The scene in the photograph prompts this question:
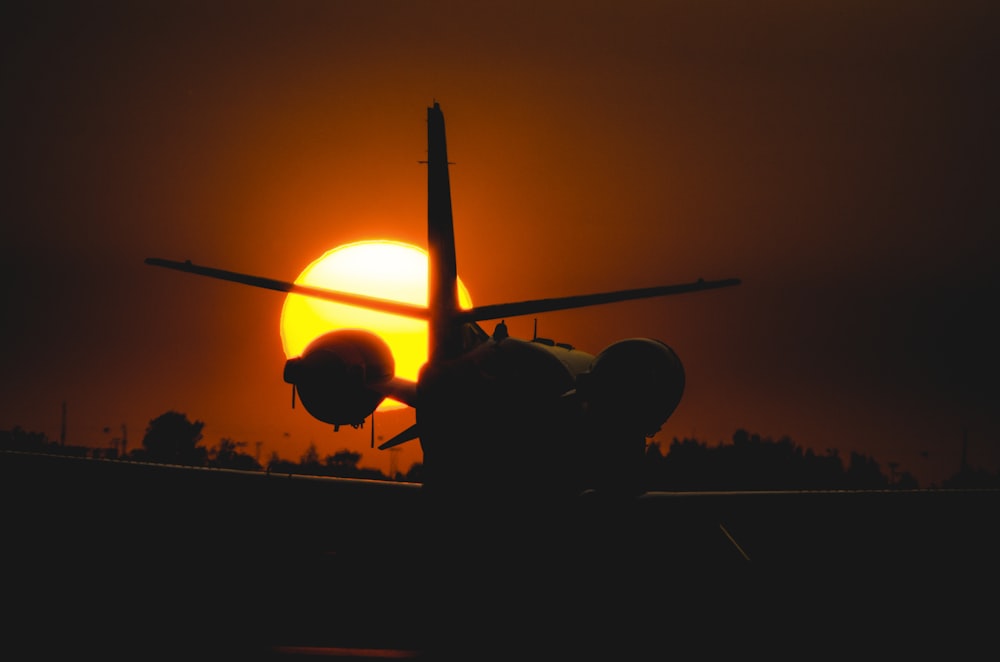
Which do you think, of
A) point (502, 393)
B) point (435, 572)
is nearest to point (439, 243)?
point (502, 393)

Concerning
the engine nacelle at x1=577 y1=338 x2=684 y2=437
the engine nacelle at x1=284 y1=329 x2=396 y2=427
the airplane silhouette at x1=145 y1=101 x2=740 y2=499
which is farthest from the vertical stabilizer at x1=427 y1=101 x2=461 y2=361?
the engine nacelle at x1=577 y1=338 x2=684 y2=437

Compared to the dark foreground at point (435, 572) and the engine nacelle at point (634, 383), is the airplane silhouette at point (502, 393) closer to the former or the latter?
the engine nacelle at point (634, 383)

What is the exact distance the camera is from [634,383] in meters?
18.0

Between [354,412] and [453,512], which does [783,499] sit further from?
[354,412]

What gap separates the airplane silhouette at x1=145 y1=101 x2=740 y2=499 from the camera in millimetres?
18219

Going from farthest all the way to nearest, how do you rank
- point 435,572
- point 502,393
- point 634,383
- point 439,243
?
point 435,572, point 439,243, point 502,393, point 634,383

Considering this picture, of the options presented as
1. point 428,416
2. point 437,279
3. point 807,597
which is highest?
point 437,279

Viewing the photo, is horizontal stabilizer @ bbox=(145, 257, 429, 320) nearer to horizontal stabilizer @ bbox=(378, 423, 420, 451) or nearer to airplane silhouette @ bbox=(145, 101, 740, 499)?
airplane silhouette @ bbox=(145, 101, 740, 499)

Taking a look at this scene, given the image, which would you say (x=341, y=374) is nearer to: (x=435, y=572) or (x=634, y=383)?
(x=634, y=383)

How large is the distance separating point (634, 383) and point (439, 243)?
5416 millimetres

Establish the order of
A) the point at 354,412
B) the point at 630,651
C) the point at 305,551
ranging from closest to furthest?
the point at 630,651 → the point at 354,412 → the point at 305,551

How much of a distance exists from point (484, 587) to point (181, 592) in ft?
18.7

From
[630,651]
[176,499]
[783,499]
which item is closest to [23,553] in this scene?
[176,499]

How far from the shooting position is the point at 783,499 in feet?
70.8
